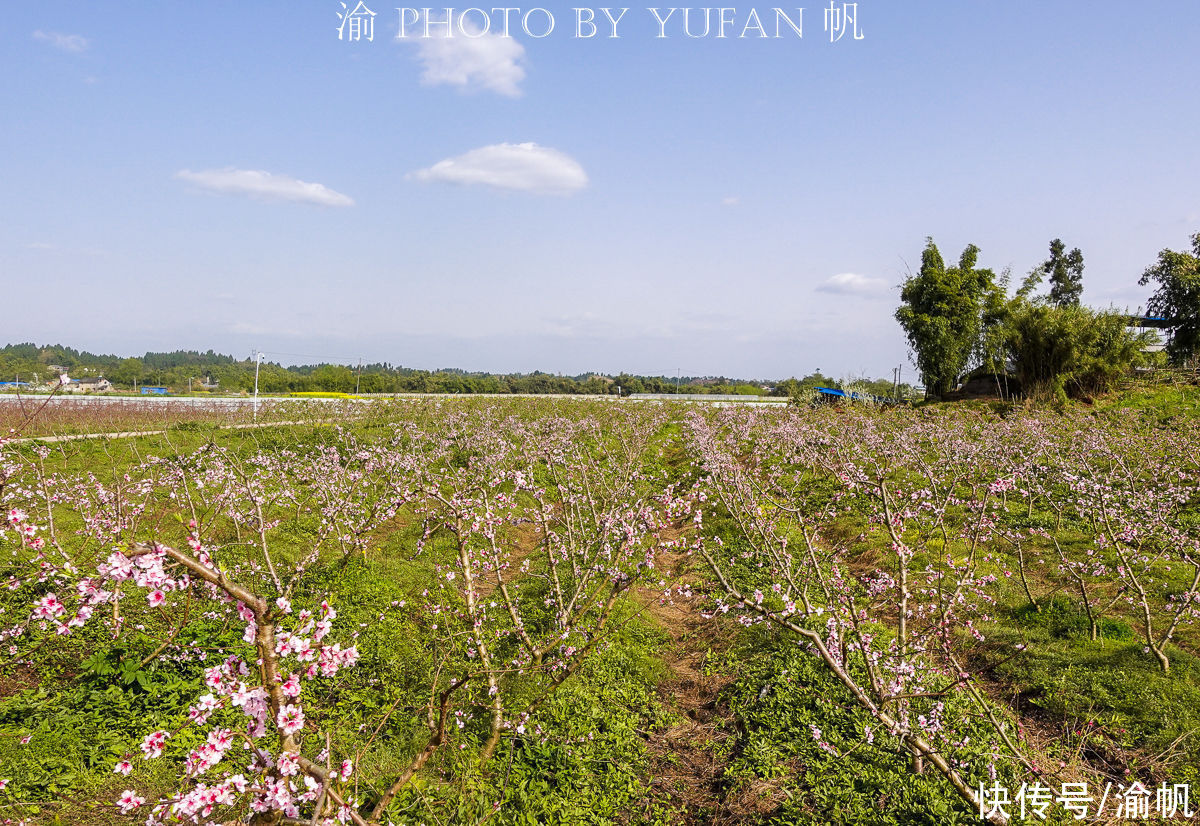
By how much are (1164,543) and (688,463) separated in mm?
11904

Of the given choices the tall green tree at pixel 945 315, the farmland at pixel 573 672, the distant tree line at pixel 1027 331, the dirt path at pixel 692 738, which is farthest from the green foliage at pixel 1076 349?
the dirt path at pixel 692 738

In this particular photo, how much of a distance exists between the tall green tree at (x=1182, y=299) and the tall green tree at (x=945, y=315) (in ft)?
26.8

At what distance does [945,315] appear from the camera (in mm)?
36688

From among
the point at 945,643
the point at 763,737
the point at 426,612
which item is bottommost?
the point at 763,737

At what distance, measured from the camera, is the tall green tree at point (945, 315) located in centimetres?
3638

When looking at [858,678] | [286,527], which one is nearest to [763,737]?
[858,678]

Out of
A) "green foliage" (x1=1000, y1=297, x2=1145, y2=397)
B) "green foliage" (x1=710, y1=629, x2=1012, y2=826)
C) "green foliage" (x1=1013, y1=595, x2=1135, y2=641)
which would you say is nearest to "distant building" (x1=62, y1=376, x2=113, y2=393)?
"green foliage" (x1=710, y1=629, x2=1012, y2=826)

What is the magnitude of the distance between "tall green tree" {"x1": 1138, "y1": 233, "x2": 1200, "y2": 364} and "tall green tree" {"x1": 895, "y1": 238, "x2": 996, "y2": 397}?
8173mm

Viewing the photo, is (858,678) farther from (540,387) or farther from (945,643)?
(540,387)

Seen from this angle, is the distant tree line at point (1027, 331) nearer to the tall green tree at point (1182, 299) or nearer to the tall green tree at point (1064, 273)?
the tall green tree at point (1182, 299)

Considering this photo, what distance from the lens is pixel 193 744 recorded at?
17.3 ft

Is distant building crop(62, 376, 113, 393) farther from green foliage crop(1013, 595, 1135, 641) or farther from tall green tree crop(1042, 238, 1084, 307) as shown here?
tall green tree crop(1042, 238, 1084, 307)

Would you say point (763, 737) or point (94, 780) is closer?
point (94, 780)

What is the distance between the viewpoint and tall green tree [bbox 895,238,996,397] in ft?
119
